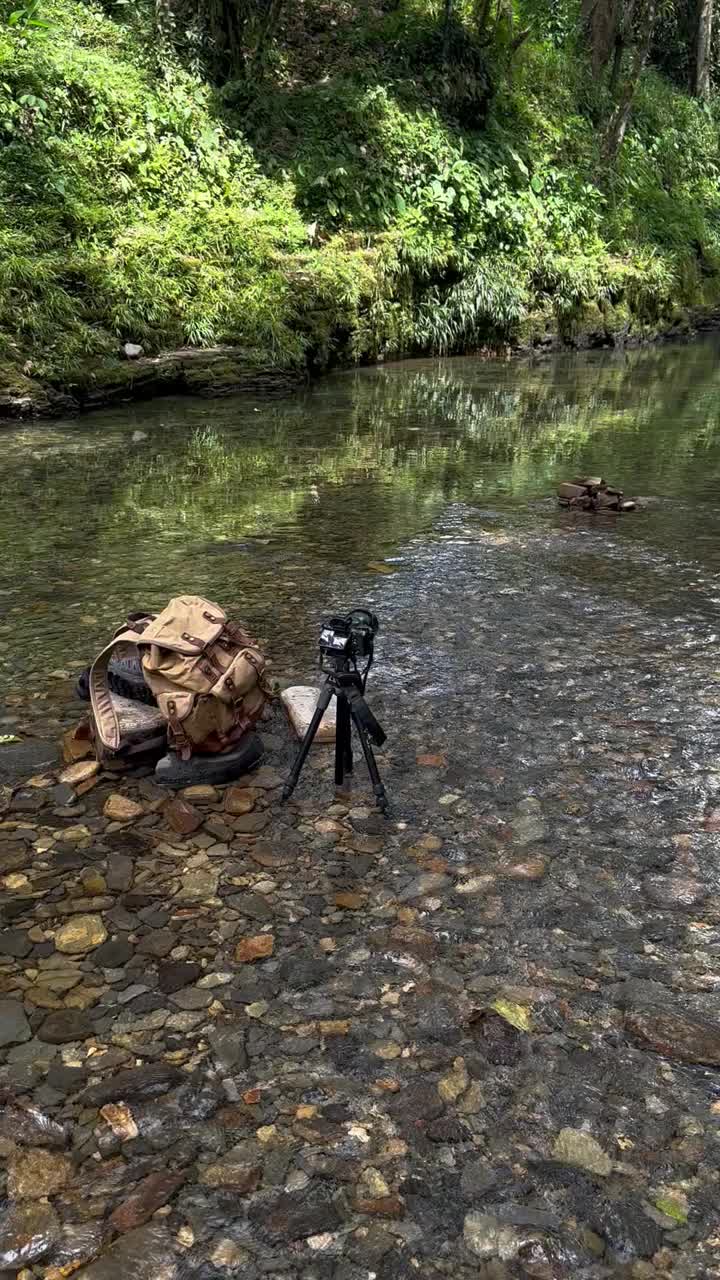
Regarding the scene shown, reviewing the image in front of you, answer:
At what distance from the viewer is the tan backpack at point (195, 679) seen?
3.80m

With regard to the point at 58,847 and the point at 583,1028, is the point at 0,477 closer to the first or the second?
the point at 58,847

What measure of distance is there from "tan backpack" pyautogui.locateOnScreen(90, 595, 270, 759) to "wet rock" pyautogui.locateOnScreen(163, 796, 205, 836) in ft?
0.70

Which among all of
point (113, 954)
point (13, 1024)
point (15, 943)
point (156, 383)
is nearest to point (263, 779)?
point (113, 954)

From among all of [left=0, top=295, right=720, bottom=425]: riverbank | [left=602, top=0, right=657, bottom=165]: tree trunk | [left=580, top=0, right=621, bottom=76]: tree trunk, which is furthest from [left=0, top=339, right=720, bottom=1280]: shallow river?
[left=580, top=0, right=621, bottom=76]: tree trunk

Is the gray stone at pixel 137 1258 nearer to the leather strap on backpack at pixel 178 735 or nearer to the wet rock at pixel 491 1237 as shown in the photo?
the wet rock at pixel 491 1237

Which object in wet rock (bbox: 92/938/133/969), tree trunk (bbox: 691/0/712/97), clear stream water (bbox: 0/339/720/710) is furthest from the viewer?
tree trunk (bbox: 691/0/712/97)

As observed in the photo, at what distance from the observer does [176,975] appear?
2.85 metres

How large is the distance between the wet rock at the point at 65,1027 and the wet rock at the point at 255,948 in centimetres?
49

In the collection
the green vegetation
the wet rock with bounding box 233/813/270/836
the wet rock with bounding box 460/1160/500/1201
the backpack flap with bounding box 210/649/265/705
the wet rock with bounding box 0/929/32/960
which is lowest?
the wet rock with bounding box 0/929/32/960

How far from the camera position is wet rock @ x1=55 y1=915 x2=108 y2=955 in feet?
9.72

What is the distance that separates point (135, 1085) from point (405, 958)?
899 mm

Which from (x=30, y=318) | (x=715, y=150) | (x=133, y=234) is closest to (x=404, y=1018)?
(x=30, y=318)

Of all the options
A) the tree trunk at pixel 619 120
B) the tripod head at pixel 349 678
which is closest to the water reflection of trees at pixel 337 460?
the tripod head at pixel 349 678

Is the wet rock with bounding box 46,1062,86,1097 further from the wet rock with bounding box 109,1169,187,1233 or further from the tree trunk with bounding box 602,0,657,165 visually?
the tree trunk with bounding box 602,0,657,165
